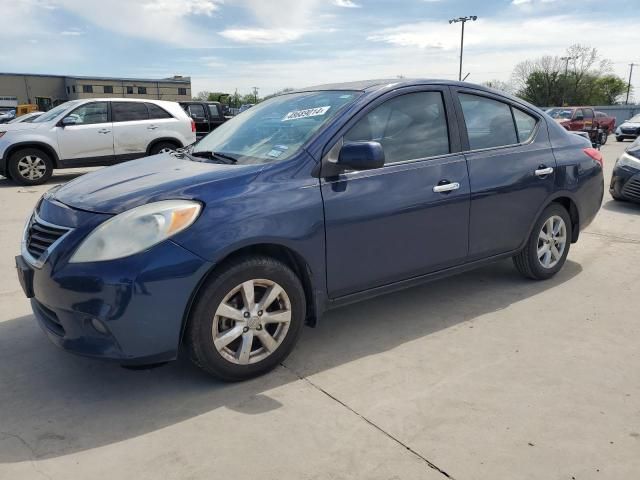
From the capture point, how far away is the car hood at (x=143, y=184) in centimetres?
284

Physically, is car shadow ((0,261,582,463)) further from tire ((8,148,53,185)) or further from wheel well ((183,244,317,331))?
tire ((8,148,53,185))

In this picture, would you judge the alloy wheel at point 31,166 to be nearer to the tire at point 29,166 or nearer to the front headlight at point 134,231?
the tire at point 29,166

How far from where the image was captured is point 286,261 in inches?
124

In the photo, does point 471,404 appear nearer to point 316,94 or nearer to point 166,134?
point 316,94

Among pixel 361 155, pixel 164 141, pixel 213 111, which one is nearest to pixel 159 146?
pixel 164 141

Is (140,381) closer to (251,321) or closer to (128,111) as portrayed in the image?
(251,321)

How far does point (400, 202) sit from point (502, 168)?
1.07 m

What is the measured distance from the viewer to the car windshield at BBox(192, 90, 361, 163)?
3.36 metres

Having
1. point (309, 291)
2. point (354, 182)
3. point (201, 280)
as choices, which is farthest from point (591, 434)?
point (201, 280)

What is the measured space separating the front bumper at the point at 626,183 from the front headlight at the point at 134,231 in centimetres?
735

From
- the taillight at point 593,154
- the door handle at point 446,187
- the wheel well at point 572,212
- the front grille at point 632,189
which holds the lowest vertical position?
the front grille at point 632,189

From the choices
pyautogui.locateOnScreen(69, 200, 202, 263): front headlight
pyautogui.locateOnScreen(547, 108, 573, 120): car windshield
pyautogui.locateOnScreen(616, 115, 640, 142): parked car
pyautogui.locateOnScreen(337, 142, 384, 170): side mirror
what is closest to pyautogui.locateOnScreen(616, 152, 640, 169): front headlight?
pyautogui.locateOnScreen(337, 142, 384, 170): side mirror

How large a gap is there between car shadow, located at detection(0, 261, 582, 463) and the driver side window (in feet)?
25.9

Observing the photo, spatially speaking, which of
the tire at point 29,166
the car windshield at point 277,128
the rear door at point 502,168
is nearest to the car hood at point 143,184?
the car windshield at point 277,128
